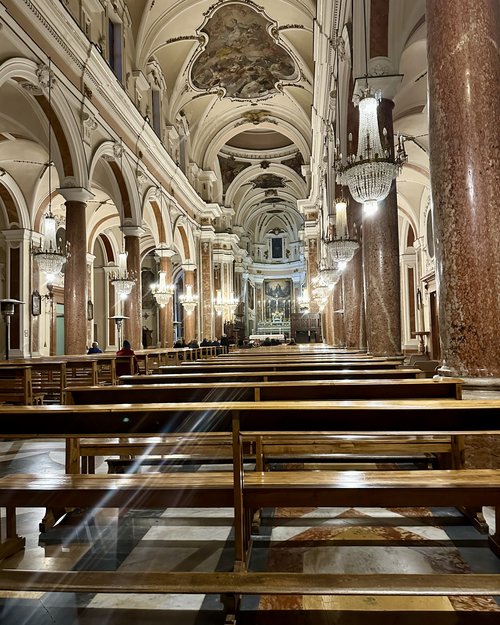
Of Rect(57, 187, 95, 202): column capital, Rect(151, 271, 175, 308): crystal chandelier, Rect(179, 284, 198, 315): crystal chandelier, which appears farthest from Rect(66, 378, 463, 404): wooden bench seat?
Rect(179, 284, 198, 315): crystal chandelier

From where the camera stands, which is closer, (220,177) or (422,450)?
(422,450)

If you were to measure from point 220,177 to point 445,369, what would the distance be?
22.2 meters

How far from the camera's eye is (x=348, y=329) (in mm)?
9570

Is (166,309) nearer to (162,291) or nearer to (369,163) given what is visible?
(162,291)

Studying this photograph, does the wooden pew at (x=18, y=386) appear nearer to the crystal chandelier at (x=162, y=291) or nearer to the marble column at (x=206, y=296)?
the crystal chandelier at (x=162, y=291)

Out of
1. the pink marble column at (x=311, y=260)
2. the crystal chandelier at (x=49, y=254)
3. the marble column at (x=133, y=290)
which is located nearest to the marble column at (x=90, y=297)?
the marble column at (x=133, y=290)

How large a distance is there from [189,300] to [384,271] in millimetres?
12736

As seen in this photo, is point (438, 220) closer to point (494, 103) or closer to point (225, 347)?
point (494, 103)

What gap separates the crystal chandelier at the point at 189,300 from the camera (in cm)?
1788

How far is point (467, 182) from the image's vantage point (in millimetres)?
2967

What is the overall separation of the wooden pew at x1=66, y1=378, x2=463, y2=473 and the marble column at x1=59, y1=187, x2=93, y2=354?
6011mm

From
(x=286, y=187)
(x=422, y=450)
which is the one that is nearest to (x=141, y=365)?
(x=422, y=450)

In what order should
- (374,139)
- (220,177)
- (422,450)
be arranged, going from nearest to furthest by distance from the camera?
(422,450) → (374,139) → (220,177)

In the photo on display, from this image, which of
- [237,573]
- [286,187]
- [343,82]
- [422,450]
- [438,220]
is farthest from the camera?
[286,187]
